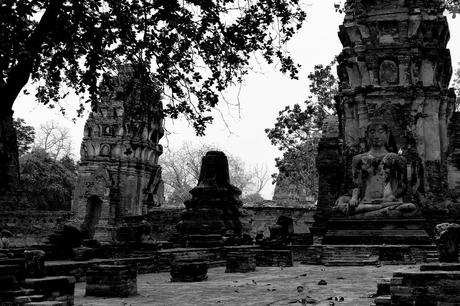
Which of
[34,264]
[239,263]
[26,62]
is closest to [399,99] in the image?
[239,263]

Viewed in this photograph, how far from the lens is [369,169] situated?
1738cm

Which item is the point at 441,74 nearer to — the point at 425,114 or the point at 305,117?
the point at 425,114

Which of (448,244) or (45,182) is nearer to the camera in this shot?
(448,244)

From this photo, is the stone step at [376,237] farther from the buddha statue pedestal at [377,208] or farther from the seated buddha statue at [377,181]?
the seated buddha statue at [377,181]

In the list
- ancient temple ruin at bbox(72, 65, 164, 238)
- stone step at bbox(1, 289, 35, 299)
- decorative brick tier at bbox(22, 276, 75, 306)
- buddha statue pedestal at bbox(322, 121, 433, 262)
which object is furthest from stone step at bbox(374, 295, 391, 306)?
ancient temple ruin at bbox(72, 65, 164, 238)

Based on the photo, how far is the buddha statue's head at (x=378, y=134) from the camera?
56.9ft

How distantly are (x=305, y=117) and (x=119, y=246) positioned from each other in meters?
19.2

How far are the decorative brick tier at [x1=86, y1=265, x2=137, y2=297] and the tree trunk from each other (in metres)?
1.76

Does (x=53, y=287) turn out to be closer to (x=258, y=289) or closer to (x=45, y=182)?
(x=258, y=289)

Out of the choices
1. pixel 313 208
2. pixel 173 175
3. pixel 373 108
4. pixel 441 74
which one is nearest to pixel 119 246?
pixel 373 108

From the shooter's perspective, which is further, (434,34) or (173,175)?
(173,175)

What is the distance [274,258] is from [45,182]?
3043 centimetres

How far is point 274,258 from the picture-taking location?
14125 millimetres

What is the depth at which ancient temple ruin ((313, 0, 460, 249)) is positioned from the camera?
63.3 ft
